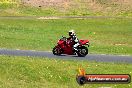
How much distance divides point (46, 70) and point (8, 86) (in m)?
3.28

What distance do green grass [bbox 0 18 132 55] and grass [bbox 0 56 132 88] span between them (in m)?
9.19

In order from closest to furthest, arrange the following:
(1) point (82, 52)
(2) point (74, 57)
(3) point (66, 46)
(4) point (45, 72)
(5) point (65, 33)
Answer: (4) point (45, 72), (2) point (74, 57), (1) point (82, 52), (3) point (66, 46), (5) point (65, 33)

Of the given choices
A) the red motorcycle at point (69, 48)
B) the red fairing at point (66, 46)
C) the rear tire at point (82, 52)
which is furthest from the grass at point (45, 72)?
the red fairing at point (66, 46)

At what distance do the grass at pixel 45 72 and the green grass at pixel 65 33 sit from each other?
362 inches

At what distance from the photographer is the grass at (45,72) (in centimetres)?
2014

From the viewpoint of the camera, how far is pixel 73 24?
60.5 metres

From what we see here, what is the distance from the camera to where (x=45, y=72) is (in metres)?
21.8

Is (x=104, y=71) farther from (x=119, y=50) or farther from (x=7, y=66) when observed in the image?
(x=119, y=50)

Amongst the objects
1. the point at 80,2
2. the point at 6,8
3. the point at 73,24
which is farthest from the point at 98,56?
the point at 80,2

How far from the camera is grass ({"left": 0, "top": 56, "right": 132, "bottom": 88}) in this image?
20141 millimetres

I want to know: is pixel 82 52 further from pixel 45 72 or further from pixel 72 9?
pixel 72 9

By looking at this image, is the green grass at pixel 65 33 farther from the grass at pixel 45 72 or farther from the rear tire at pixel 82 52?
the grass at pixel 45 72

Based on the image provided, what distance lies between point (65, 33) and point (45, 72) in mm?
28250

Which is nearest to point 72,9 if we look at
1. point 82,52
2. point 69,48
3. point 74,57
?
point 69,48
